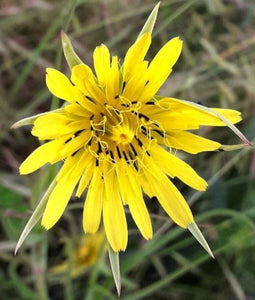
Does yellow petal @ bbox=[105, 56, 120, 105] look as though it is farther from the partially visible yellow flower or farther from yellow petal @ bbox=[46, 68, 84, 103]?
the partially visible yellow flower

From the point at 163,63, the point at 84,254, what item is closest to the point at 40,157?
the point at 163,63

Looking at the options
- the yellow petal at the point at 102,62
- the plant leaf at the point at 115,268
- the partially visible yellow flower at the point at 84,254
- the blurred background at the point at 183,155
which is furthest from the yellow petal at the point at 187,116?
the partially visible yellow flower at the point at 84,254

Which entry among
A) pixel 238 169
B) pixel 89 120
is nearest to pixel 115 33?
pixel 238 169

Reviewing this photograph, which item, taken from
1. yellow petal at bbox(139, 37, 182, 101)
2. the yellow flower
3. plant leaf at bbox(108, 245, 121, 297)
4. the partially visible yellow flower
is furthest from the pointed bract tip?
the partially visible yellow flower

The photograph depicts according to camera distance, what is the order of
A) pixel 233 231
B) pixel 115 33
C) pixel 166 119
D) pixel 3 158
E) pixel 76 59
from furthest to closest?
1. pixel 115 33
2. pixel 3 158
3. pixel 233 231
4. pixel 166 119
5. pixel 76 59

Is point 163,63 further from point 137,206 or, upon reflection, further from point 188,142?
point 137,206

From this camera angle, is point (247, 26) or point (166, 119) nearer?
point (166, 119)

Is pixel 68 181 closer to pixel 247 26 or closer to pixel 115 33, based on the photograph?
pixel 115 33
